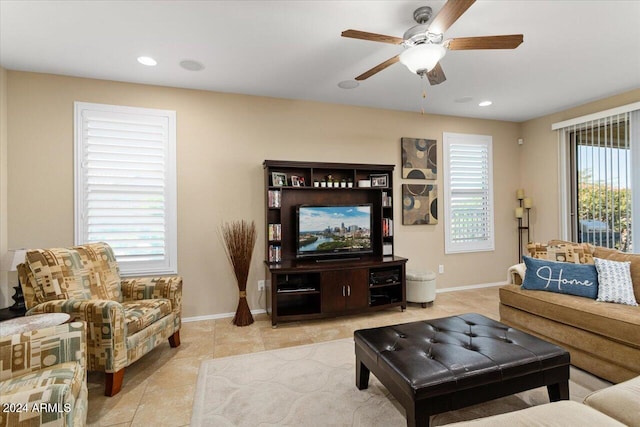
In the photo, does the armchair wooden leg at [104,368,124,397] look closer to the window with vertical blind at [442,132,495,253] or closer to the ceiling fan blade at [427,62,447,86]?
the ceiling fan blade at [427,62,447,86]

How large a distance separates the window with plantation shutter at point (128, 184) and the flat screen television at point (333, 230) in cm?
152

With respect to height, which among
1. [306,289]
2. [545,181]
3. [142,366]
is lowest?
[142,366]

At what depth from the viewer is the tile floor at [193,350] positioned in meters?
1.94

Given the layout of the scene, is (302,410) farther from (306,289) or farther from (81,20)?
(81,20)

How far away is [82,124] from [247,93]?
5.95 ft

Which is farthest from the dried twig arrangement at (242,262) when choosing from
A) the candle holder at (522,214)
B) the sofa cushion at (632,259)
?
the candle holder at (522,214)

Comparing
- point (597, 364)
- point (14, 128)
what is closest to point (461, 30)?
point (597, 364)

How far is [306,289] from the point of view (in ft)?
11.4

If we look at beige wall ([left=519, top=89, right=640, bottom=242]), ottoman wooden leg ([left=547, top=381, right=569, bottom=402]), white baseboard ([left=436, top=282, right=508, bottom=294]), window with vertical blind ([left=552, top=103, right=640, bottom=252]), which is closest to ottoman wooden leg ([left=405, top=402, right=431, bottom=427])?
ottoman wooden leg ([left=547, top=381, right=569, bottom=402])

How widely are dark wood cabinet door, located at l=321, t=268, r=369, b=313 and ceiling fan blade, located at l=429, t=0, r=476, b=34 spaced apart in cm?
250

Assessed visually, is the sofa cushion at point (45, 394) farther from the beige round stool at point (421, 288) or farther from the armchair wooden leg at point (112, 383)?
the beige round stool at point (421, 288)

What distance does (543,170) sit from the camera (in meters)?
4.79

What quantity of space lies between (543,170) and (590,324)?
338cm

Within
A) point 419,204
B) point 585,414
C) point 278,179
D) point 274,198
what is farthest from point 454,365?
point 419,204
